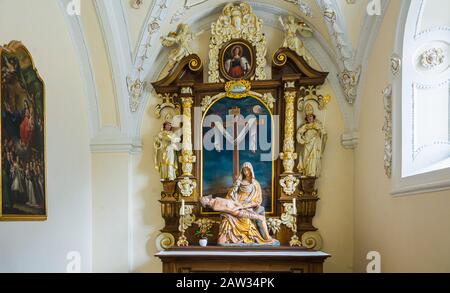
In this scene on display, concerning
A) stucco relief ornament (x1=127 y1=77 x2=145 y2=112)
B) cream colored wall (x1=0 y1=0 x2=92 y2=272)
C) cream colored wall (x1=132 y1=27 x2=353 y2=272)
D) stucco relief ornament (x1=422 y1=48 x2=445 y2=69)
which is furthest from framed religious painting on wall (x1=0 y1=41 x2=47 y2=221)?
stucco relief ornament (x1=422 y1=48 x2=445 y2=69)

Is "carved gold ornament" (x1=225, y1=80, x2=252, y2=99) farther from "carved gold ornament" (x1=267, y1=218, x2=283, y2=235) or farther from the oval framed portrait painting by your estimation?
"carved gold ornament" (x1=267, y1=218, x2=283, y2=235)

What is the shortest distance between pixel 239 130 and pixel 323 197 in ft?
5.40

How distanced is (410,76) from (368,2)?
1596 mm

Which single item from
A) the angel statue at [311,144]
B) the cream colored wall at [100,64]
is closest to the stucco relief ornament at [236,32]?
the angel statue at [311,144]

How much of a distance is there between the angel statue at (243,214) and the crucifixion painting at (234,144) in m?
0.35

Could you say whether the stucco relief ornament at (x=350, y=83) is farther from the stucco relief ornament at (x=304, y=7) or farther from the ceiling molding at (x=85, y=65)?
the ceiling molding at (x=85, y=65)

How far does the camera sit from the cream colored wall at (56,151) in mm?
4633

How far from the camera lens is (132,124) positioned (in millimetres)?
6777

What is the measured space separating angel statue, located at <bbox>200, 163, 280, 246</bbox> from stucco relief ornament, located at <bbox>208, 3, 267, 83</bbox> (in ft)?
5.27

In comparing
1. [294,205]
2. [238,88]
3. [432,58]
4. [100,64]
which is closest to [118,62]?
[100,64]

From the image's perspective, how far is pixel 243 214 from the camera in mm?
5918

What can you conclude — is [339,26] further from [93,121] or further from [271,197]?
[93,121]

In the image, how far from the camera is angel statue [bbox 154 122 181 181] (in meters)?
6.47
